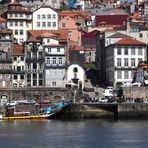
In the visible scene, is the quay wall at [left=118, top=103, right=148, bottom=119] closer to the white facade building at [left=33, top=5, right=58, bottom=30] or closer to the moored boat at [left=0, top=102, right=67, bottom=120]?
the moored boat at [left=0, top=102, right=67, bottom=120]

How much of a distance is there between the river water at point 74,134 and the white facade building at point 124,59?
22.8 m

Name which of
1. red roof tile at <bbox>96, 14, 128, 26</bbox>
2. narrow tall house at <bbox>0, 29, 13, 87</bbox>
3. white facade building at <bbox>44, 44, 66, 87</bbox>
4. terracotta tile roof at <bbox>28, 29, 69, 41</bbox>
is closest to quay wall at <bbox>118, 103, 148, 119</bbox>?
white facade building at <bbox>44, 44, 66, 87</bbox>

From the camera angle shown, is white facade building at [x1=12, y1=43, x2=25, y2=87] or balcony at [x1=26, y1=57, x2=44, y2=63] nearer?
white facade building at [x1=12, y1=43, x2=25, y2=87]

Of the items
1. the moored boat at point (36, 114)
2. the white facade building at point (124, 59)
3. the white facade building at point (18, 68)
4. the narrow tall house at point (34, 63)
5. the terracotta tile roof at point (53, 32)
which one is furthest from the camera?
the terracotta tile roof at point (53, 32)

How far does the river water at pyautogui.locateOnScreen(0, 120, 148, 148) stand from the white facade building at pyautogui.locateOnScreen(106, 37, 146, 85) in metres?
22.8

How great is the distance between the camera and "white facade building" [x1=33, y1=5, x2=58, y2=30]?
4774 inches

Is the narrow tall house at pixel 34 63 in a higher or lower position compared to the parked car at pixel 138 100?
higher

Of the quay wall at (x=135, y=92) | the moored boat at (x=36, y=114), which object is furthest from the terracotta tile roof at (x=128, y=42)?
the moored boat at (x=36, y=114)

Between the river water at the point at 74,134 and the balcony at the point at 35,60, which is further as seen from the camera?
the balcony at the point at 35,60

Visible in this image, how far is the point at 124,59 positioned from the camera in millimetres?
110250

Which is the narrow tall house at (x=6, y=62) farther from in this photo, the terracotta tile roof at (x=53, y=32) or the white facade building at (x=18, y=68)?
the terracotta tile roof at (x=53, y=32)

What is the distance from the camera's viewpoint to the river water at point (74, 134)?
65.8 meters

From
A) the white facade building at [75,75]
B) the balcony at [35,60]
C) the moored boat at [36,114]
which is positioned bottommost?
the moored boat at [36,114]

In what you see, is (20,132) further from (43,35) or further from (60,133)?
(43,35)
